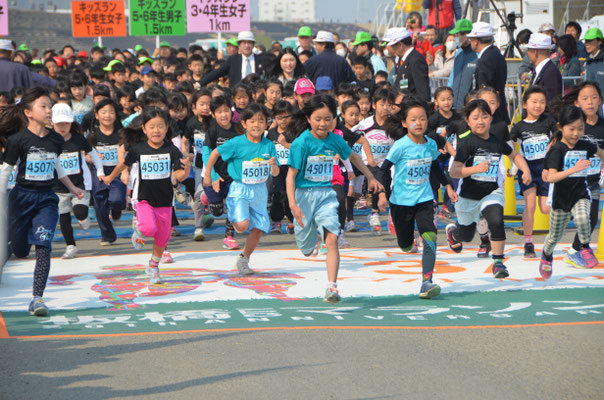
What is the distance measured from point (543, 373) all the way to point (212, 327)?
241 cm

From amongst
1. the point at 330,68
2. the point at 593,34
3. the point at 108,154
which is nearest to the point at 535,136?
the point at 330,68

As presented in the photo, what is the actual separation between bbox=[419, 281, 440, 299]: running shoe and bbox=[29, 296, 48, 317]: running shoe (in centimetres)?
298

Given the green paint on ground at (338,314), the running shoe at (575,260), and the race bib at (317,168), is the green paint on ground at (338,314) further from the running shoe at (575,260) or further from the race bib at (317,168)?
the running shoe at (575,260)

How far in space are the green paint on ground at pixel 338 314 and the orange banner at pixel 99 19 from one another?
70.0ft

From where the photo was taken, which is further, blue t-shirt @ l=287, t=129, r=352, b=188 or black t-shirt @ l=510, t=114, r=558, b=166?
black t-shirt @ l=510, t=114, r=558, b=166

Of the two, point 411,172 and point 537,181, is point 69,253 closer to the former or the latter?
point 411,172

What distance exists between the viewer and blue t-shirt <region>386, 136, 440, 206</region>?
7957mm

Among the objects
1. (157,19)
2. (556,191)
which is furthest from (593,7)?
(556,191)

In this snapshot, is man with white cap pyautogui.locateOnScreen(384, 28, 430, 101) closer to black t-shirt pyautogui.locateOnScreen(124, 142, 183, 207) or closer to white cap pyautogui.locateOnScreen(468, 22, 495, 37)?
white cap pyautogui.locateOnScreen(468, 22, 495, 37)

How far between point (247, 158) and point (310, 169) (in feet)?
4.51

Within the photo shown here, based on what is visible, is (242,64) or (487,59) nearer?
(487,59)

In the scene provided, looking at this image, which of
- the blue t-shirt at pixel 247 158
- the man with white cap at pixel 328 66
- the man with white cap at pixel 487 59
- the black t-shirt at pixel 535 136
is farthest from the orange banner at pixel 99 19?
the black t-shirt at pixel 535 136

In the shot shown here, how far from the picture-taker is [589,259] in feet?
29.2

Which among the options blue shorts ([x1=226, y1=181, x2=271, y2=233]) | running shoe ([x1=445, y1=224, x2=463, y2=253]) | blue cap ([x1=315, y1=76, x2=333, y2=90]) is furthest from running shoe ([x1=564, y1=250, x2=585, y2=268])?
blue cap ([x1=315, y1=76, x2=333, y2=90])
